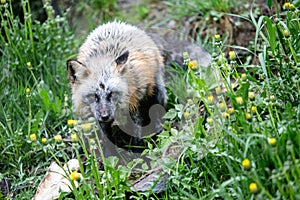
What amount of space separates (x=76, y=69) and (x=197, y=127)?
1603 millimetres

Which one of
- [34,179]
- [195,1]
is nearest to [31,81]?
[34,179]

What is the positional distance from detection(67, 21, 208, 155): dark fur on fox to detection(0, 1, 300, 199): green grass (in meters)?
0.38

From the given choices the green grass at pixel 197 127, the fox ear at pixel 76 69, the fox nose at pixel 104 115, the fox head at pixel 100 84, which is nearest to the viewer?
the green grass at pixel 197 127

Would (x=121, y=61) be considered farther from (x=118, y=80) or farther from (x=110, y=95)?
(x=110, y=95)

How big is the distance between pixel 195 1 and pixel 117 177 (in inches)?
151

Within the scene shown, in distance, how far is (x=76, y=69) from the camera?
544 cm

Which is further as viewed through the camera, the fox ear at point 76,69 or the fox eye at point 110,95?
the fox ear at point 76,69

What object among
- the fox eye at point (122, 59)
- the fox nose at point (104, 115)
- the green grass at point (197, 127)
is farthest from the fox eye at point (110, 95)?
the green grass at point (197, 127)

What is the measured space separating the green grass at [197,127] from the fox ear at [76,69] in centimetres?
63

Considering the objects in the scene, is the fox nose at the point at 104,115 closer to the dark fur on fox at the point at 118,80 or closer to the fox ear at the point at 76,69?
the dark fur on fox at the point at 118,80

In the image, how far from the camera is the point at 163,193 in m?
4.43

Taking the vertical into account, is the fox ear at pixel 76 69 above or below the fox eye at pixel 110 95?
above

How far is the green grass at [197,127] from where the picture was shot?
3650mm

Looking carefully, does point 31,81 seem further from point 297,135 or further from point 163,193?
point 297,135
